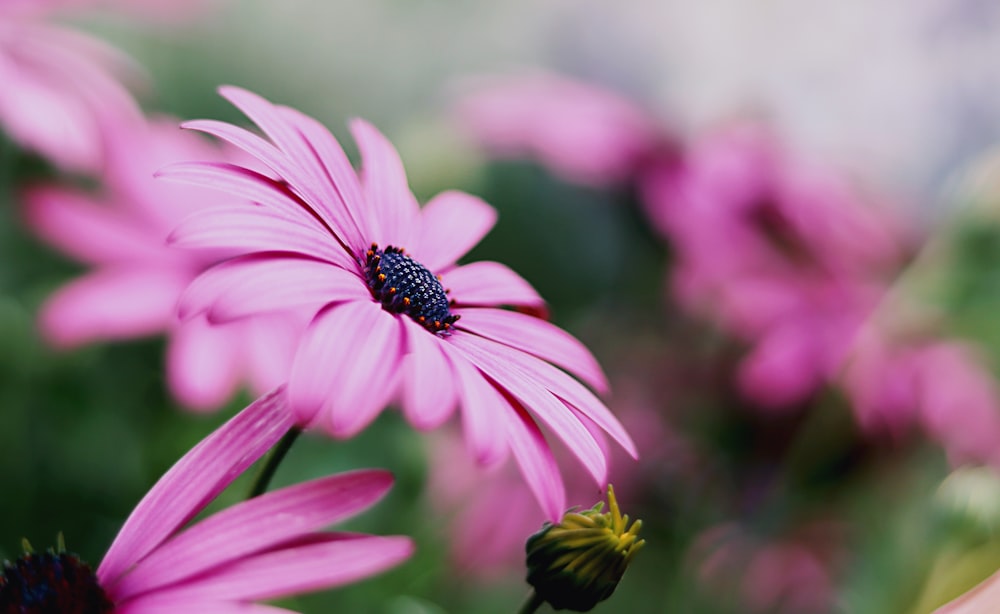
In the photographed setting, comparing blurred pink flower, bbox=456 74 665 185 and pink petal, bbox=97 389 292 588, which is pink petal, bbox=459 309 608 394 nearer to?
pink petal, bbox=97 389 292 588

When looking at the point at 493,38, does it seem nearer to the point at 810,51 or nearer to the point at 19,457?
the point at 810,51

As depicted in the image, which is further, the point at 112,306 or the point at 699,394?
the point at 699,394

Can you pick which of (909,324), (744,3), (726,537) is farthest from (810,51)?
(726,537)

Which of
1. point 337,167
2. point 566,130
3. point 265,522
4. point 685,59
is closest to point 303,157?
point 337,167

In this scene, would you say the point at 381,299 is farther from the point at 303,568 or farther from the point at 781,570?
the point at 781,570

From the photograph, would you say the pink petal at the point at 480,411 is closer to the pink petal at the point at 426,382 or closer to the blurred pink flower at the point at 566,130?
the pink petal at the point at 426,382

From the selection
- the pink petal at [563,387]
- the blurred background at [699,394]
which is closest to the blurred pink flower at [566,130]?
the blurred background at [699,394]

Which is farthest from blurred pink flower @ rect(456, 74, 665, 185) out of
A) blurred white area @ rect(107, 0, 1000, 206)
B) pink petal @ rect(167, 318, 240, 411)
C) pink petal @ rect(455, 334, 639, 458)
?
pink petal @ rect(455, 334, 639, 458)
